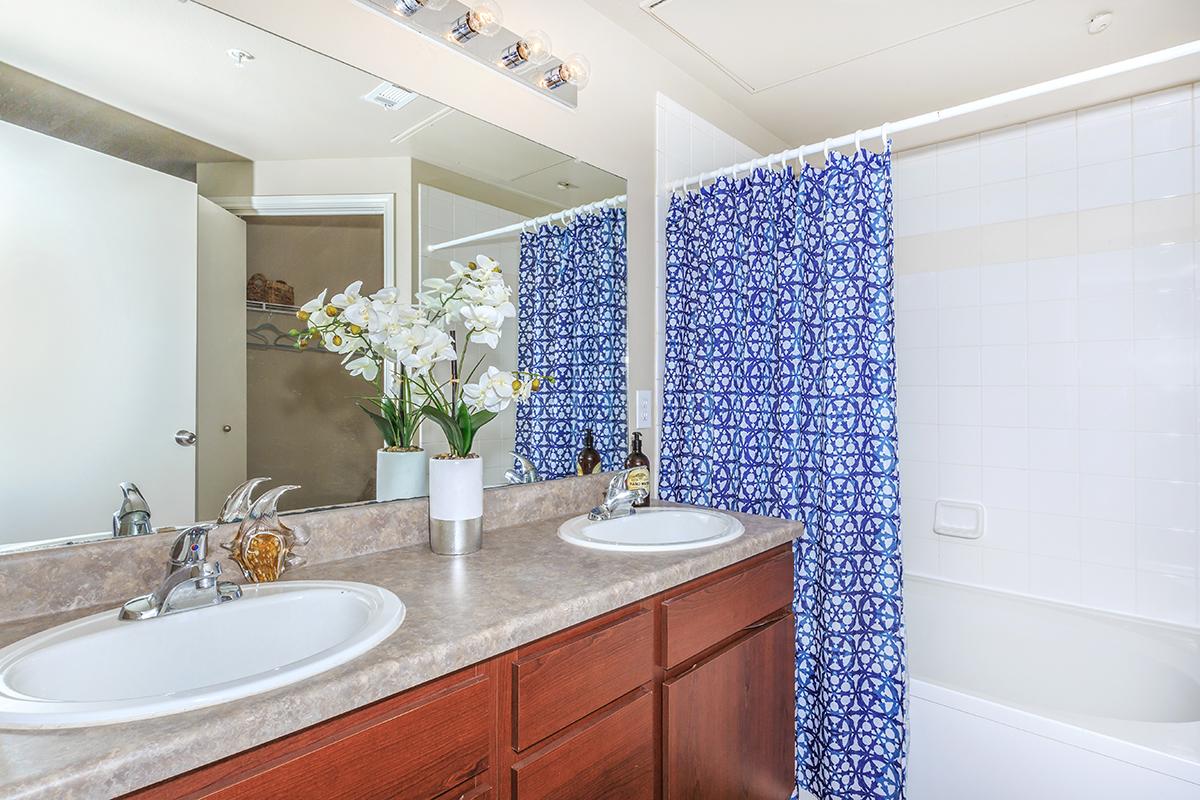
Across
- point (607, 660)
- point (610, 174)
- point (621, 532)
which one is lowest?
point (607, 660)

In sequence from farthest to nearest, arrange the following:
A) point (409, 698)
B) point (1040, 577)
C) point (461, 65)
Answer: point (1040, 577), point (461, 65), point (409, 698)

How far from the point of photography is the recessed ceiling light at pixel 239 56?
3.87 ft

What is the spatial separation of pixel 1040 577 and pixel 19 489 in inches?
123

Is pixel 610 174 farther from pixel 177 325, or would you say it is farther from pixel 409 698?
pixel 409 698

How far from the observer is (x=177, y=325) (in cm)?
113

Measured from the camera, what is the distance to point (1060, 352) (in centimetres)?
239

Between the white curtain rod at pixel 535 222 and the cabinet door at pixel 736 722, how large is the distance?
1.15m

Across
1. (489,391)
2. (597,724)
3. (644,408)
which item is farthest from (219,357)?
(644,408)

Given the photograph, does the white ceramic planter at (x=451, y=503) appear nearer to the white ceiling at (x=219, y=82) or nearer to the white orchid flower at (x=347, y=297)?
the white orchid flower at (x=347, y=297)

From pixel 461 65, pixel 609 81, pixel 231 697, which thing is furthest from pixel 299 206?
pixel 609 81

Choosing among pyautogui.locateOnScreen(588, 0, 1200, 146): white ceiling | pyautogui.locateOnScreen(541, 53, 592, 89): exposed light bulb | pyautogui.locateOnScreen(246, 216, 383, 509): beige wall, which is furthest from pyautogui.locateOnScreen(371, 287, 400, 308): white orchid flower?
pyautogui.locateOnScreen(588, 0, 1200, 146): white ceiling

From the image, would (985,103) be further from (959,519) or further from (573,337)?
(959,519)

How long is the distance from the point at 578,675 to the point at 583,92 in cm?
165

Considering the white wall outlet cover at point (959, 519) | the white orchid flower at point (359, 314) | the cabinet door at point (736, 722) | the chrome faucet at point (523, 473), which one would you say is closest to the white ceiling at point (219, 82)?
the white orchid flower at point (359, 314)
